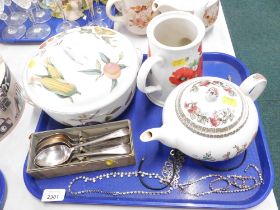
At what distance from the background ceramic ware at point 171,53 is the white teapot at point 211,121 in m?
0.05

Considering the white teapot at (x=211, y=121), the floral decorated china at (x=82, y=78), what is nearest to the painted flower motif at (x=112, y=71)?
the floral decorated china at (x=82, y=78)

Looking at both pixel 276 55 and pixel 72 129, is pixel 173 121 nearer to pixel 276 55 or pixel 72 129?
pixel 72 129

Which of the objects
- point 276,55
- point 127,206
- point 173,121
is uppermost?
point 173,121

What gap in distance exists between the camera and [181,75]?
53cm

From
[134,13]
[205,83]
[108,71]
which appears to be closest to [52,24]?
[134,13]

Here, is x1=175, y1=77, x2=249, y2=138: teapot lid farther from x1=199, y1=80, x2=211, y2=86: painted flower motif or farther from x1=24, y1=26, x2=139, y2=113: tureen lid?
x1=24, y1=26, x2=139, y2=113: tureen lid

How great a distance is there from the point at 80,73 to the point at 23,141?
0.20 m

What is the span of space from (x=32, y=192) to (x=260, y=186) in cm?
37

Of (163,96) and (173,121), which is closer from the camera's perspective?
(173,121)

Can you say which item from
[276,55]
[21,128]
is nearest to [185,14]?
[21,128]

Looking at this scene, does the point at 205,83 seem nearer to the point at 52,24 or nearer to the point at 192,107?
the point at 192,107

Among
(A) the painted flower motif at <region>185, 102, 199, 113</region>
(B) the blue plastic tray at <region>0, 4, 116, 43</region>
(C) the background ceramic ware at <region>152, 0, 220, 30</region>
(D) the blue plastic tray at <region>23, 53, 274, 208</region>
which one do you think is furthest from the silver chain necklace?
(B) the blue plastic tray at <region>0, 4, 116, 43</region>

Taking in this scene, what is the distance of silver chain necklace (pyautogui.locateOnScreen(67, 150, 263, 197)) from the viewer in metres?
0.49

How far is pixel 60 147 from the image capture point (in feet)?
1.72
